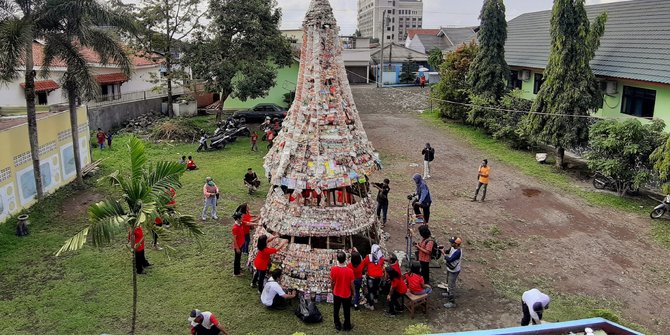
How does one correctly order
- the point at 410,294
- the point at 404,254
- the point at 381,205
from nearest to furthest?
1. the point at 410,294
2. the point at 404,254
3. the point at 381,205

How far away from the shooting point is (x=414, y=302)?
31.6 ft

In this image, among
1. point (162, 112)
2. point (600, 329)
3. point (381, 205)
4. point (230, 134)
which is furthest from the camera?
point (162, 112)

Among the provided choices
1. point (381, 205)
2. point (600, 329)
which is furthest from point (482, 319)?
point (381, 205)

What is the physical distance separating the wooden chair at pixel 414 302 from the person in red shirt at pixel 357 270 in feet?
3.12

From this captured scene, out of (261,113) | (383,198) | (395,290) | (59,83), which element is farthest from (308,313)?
(261,113)

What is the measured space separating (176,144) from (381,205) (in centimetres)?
1442

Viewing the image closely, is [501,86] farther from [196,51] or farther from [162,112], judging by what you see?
[162,112]

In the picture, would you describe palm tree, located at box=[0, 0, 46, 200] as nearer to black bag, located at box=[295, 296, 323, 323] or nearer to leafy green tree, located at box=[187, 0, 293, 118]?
black bag, located at box=[295, 296, 323, 323]

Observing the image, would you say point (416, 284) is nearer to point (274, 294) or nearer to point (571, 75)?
point (274, 294)

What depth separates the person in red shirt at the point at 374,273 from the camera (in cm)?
973

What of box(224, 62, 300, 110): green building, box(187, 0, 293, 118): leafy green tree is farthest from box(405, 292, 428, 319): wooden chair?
box(224, 62, 300, 110): green building

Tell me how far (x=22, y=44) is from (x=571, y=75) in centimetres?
1901

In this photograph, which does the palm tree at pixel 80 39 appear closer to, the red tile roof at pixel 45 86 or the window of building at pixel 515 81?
the red tile roof at pixel 45 86

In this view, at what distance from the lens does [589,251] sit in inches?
515
